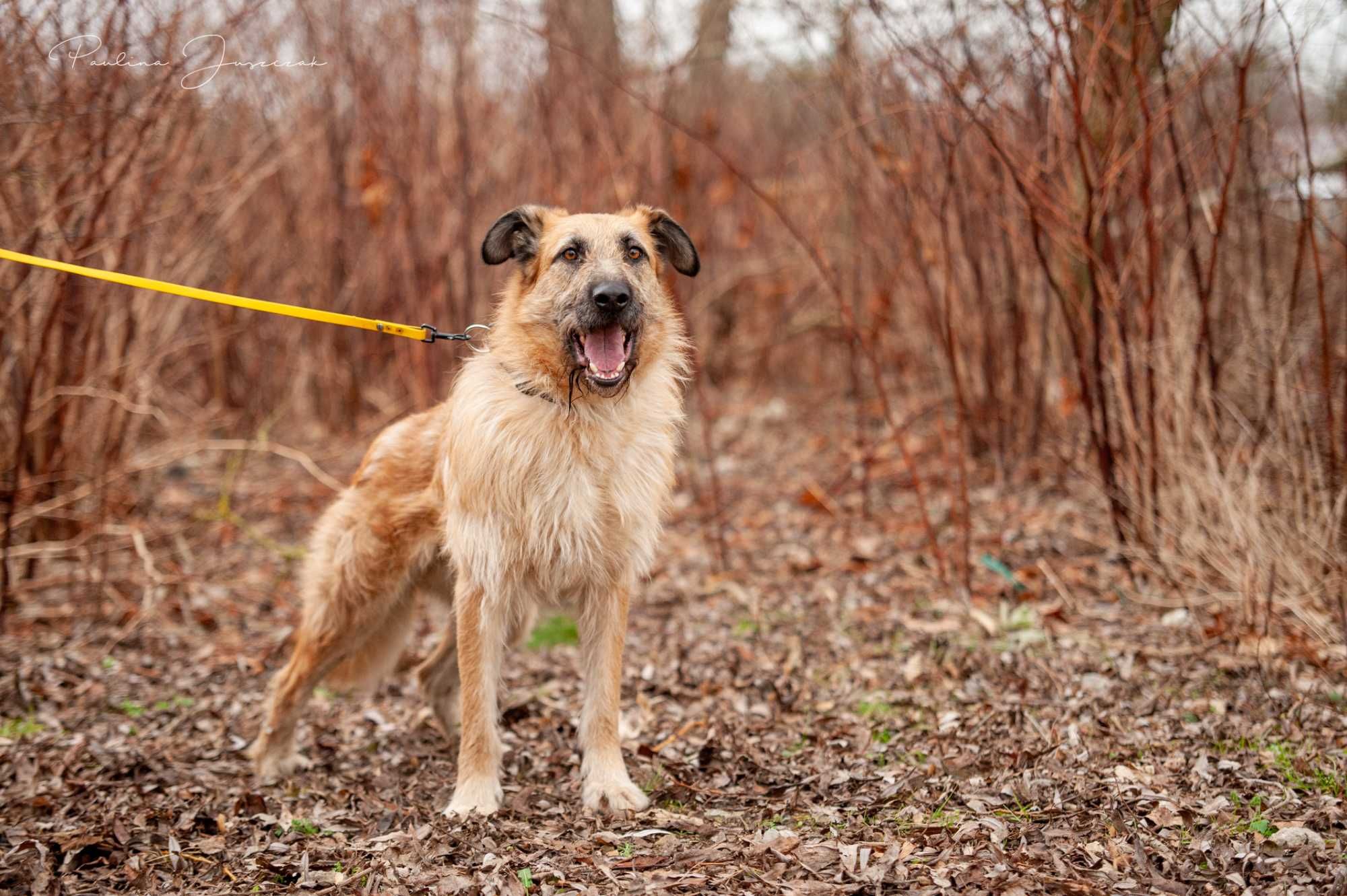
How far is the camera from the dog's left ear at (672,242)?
4.27 meters

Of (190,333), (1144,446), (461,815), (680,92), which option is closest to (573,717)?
(461,815)

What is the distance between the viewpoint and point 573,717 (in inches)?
189

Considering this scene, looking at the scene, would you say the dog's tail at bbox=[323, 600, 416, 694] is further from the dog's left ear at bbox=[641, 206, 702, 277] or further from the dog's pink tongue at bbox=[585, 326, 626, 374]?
the dog's left ear at bbox=[641, 206, 702, 277]

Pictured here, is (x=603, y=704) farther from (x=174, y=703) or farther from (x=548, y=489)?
(x=174, y=703)

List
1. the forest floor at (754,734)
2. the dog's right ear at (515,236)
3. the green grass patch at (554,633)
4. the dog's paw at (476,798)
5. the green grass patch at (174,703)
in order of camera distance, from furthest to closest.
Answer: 1. the green grass patch at (554,633)
2. the green grass patch at (174,703)
3. the dog's right ear at (515,236)
4. the dog's paw at (476,798)
5. the forest floor at (754,734)

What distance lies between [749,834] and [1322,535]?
329 centimetres

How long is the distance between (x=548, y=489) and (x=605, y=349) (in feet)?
1.73

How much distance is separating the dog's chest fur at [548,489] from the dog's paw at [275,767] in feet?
4.01

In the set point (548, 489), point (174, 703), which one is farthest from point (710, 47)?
point (174, 703)

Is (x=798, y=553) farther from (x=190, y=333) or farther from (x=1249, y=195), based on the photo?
(x=190, y=333)

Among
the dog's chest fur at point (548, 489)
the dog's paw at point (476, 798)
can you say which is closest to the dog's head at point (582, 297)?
the dog's chest fur at point (548, 489)

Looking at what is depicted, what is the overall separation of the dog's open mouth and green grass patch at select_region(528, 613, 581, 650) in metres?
2.47

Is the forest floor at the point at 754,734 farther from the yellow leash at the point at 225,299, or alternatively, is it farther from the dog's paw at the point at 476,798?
the yellow leash at the point at 225,299

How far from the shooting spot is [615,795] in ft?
12.1
